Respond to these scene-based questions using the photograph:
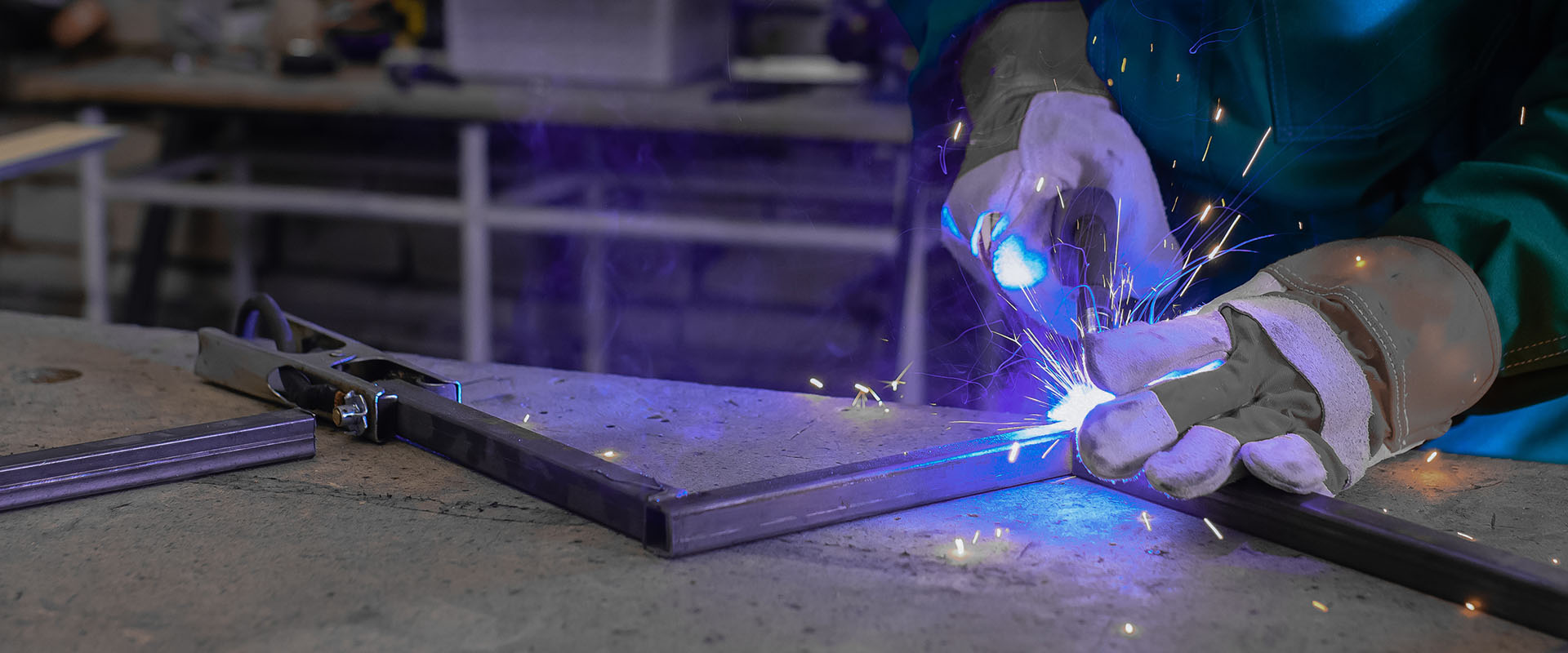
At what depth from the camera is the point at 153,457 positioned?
91 centimetres

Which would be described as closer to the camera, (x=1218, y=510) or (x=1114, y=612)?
(x=1114, y=612)

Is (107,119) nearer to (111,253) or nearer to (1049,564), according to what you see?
(111,253)

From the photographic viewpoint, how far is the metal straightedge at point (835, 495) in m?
0.73

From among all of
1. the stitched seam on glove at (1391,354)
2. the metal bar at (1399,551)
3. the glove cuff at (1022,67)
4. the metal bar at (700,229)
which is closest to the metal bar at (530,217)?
the metal bar at (700,229)

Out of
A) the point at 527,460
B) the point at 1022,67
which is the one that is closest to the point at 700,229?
the point at 1022,67

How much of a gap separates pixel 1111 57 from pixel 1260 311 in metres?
0.38

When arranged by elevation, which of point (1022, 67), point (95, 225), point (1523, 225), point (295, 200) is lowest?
point (95, 225)

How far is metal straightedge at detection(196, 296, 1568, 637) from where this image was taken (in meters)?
0.73

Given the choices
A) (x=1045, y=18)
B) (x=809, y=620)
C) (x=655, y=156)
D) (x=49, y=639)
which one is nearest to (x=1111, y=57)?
(x=1045, y=18)

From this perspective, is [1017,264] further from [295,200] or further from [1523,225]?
[295,200]

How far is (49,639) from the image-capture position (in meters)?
0.66

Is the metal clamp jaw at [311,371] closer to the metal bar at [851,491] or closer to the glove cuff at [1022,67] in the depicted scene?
the metal bar at [851,491]

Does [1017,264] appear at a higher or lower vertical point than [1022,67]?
lower

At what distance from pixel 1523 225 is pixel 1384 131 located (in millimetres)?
201
